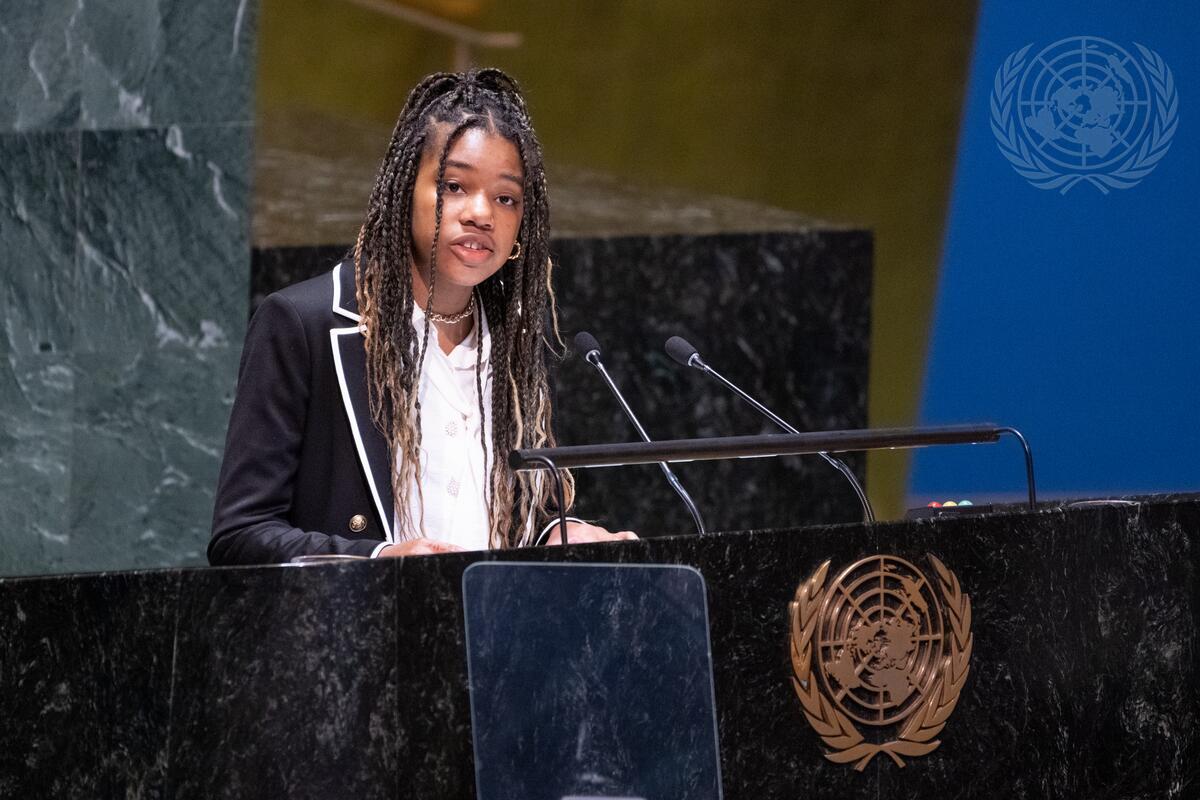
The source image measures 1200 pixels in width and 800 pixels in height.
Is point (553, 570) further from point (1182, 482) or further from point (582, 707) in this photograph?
point (1182, 482)

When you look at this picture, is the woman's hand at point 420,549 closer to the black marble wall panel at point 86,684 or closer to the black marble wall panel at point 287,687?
the black marble wall panel at point 287,687

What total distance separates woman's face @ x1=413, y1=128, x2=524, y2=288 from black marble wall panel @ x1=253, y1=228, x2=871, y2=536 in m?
2.85

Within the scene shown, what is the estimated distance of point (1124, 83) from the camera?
5.53 metres

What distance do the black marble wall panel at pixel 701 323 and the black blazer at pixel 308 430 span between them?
298cm

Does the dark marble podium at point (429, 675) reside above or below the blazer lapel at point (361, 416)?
below

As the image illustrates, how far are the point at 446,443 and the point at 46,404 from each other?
343 centimetres

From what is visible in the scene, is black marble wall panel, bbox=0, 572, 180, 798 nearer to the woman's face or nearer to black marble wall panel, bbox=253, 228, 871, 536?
the woman's face

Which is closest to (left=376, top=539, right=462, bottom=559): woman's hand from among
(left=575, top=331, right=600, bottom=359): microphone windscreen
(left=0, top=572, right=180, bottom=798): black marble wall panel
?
(left=0, top=572, right=180, bottom=798): black marble wall panel

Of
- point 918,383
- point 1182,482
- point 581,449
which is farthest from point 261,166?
point 581,449

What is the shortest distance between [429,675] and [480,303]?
1.08 metres

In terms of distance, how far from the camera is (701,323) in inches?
237

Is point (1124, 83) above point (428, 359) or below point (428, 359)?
above

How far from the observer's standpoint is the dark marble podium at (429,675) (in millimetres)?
2236

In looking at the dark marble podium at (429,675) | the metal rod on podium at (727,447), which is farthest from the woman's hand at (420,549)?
the metal rod on podium at (727,447)
